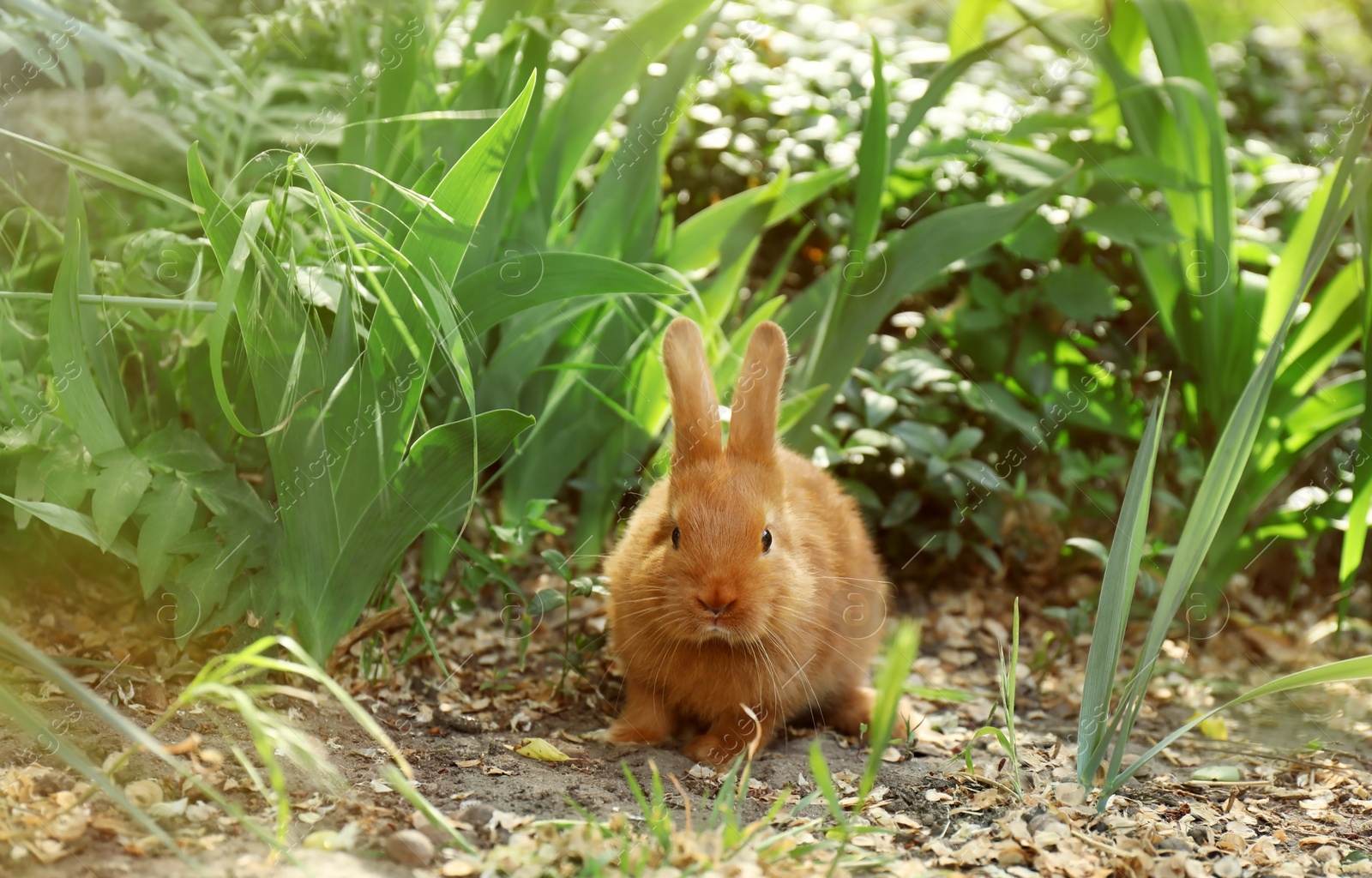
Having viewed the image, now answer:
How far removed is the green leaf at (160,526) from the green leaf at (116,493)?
3 centimetres

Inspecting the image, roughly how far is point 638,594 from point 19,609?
1.59 m

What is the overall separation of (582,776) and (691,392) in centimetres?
94

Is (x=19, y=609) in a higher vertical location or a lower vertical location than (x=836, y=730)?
higher

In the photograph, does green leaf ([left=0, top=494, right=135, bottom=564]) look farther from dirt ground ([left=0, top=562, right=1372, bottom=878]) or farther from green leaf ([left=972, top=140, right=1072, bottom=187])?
green leaf ([left=972, top=140, right=1072, bottom=187])

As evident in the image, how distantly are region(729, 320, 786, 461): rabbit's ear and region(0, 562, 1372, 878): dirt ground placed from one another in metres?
0.80

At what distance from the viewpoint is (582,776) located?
244cm

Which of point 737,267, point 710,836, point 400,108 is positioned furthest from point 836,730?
point 400,108

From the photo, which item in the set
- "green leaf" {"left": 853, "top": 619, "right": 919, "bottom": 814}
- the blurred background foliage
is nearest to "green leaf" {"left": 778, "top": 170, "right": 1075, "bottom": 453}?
the blurred background foliage

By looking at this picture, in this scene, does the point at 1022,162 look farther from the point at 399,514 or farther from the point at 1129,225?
the point at 399,514

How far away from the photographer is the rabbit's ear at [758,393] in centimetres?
267

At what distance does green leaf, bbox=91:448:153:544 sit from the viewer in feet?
7.48

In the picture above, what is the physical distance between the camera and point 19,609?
2715 mm

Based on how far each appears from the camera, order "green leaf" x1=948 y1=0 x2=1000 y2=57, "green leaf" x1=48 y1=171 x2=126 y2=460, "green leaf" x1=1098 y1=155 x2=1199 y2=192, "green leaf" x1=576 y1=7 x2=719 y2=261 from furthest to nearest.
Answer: "green leaf" x1=948 y1=0 x2=1000 y2=57
"green leaf" x1=1098 y1=155 x2=1199 y2=192
"green leaf" x1=576 y1=7 x2=719 y2=261
"green leaf" x1=48 y1=171 x2=126 y2=460

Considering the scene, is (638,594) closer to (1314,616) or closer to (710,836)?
(710,836)
